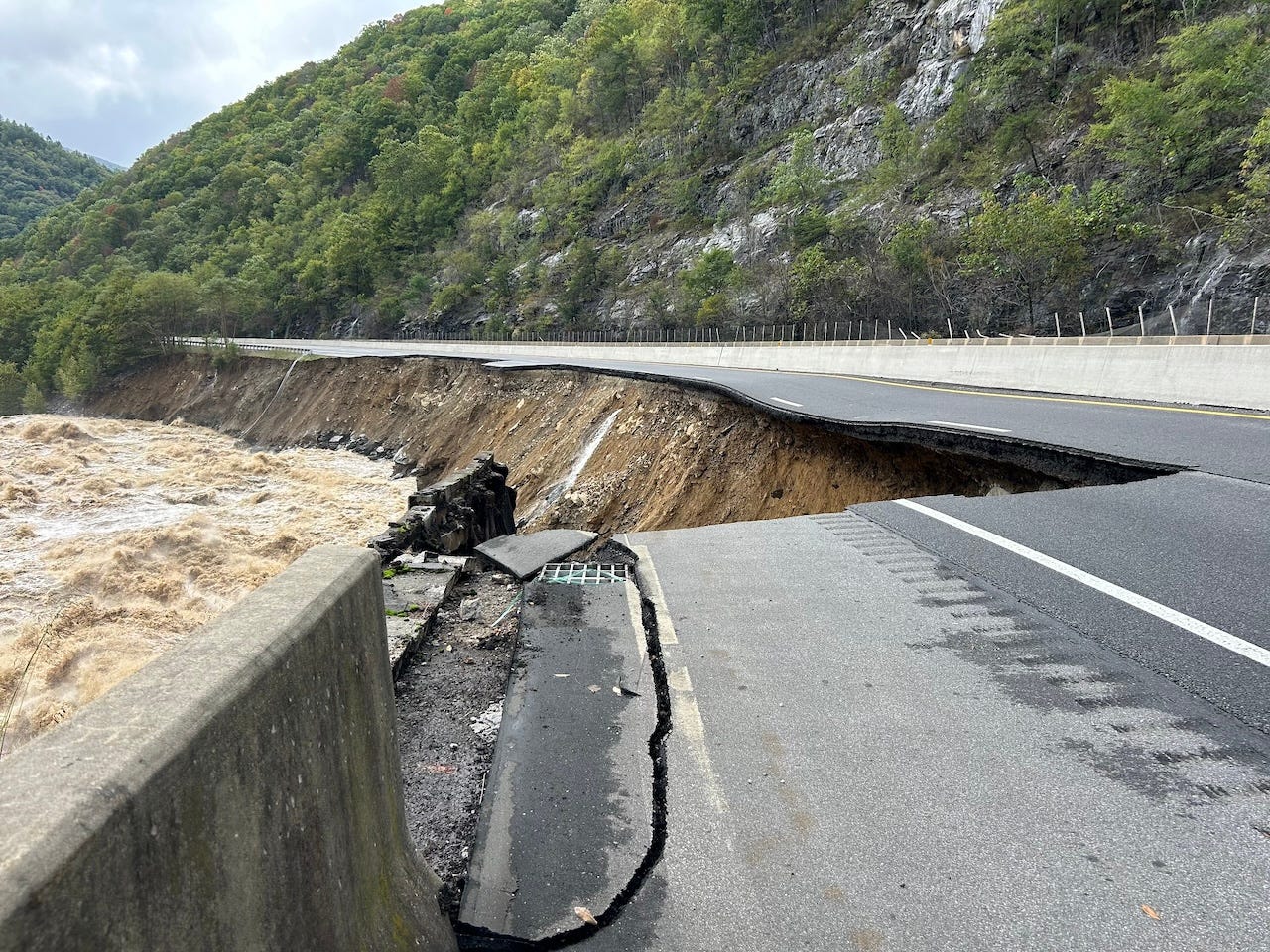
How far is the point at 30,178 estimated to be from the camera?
182m

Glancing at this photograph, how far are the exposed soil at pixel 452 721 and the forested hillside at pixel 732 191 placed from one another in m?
28.8

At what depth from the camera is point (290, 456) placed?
34375mm

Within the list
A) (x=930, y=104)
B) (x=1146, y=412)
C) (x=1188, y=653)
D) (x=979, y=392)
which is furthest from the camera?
(x=930, y=104)

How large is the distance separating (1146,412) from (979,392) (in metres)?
4.36

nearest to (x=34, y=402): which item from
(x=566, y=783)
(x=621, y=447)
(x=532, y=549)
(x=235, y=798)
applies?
(x=621, y=447)

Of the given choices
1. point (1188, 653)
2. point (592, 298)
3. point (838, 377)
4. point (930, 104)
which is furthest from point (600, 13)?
point (1188, 653)

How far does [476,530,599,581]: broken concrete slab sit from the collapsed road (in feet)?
2.98

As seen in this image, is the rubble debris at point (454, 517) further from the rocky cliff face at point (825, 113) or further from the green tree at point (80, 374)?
the green tree at point (80, 374)

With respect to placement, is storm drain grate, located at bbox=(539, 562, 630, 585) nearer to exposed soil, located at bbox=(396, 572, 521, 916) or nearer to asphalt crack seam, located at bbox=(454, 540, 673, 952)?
exposed soil, located at bbox=(396, 572, 521, 916)

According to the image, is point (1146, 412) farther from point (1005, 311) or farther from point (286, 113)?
point (286, 113)

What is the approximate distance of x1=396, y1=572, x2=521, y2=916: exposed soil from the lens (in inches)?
112

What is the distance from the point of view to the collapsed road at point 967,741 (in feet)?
7.69

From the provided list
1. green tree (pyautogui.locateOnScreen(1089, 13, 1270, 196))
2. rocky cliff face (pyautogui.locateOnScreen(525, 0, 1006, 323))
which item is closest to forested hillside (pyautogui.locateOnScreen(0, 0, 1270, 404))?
green tree (pyautogui.locateOnScreen(1089, 13, 1270, 196))

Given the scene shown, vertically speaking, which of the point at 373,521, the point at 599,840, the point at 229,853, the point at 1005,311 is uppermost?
the point at 1005,311
